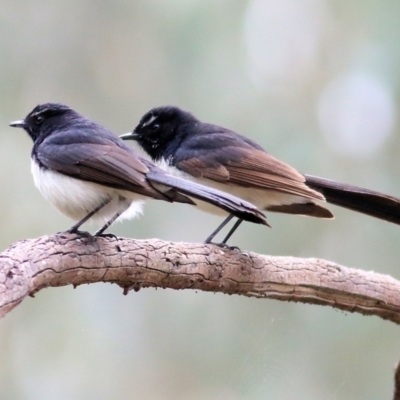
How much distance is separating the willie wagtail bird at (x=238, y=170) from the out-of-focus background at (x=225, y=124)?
43cm

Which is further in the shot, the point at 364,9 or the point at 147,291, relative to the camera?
the point at 364,9

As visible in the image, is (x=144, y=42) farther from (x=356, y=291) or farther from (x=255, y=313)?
(x=356, y=291)

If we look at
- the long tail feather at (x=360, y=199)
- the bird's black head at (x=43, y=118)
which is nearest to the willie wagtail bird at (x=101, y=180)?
the bird's black head at (x=43, y=118)

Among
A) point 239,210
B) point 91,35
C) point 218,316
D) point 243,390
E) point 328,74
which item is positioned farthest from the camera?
point 328,74

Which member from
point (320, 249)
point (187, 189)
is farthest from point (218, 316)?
point (187, 189)

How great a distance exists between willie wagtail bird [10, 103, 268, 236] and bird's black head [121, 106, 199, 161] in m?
0.62

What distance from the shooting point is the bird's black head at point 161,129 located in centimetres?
300

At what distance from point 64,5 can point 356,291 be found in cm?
212

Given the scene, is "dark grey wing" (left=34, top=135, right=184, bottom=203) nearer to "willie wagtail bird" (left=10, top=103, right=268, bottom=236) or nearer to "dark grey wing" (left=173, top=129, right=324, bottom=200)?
"willie wagtail bird" (left=10, top=103, right=268, bottom=236)

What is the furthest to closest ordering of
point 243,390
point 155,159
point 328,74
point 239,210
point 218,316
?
point 328,74 → point 218,316 → point 155,159 → point 243,390 → point 239,210

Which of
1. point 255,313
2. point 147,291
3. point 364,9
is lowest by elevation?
point 147,291

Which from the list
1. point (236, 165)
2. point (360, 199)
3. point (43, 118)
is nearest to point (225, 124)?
point (236, 165)

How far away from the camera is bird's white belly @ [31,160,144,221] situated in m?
2.11

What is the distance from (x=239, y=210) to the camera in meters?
1.89
